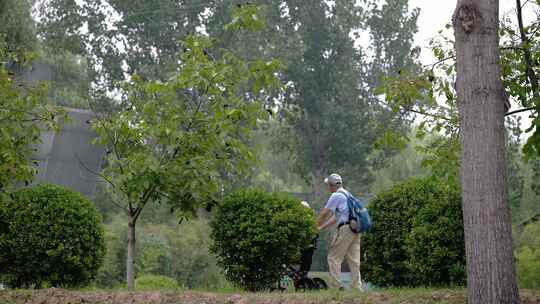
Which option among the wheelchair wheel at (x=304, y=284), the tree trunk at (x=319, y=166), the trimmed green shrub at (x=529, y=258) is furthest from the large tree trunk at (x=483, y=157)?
the tree trunk at (x=319, y=166)

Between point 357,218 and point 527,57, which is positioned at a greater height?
point 527,57

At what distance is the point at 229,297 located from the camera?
396 inches

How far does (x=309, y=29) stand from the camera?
44344 millimetres

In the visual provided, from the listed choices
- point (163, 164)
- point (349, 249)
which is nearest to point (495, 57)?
point (349, 249)

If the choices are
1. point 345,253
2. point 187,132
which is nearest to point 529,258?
point 345,253

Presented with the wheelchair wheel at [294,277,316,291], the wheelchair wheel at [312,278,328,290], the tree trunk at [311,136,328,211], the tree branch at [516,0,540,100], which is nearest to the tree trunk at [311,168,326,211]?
the tree trunk at [311,136,328,211]

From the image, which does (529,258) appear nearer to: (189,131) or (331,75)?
(189,131)

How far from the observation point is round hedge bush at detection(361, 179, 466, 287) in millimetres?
11125

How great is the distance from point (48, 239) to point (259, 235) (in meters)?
3.13

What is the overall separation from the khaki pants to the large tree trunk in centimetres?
393

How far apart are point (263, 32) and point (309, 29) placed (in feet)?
10.2

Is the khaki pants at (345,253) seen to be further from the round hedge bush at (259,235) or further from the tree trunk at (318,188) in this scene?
the tree trunk at (318,188)

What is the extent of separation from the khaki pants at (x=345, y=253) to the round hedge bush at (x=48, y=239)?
356 centimetres

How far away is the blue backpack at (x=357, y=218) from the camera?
12.0m
